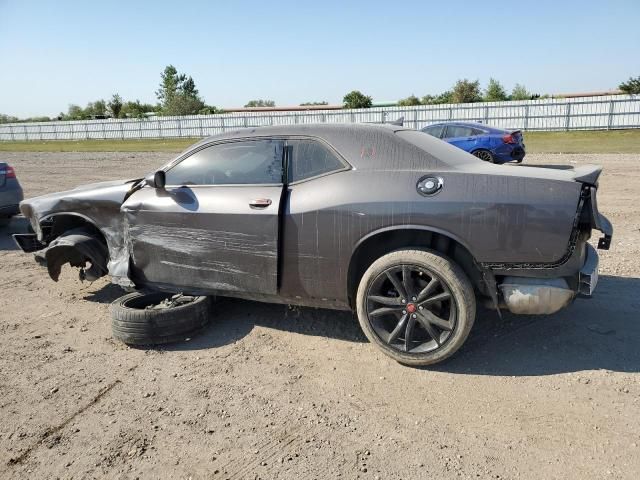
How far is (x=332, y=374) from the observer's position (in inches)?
138

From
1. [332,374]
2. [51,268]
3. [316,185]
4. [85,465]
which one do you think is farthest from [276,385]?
[51,268]

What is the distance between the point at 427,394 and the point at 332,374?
69cm

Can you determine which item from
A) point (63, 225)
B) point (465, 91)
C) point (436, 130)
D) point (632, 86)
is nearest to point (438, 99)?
point (465, 91)

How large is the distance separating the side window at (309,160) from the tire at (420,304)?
84cm

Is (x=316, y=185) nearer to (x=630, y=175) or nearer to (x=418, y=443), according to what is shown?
(x=418, y=443)

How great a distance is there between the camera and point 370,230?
3.51m

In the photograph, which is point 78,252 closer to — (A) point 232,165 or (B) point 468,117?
(A) point 232,165

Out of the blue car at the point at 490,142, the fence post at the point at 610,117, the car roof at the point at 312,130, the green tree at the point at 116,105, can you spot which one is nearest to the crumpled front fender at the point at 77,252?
the car roof at the point at 312,130

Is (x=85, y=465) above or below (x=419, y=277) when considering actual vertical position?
below

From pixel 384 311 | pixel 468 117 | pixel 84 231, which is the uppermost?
pixel 468 117

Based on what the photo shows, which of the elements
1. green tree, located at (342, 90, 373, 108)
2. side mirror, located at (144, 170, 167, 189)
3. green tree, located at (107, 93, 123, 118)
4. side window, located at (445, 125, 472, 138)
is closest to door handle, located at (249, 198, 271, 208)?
side mirror, located at (144, 170, 167, 189)

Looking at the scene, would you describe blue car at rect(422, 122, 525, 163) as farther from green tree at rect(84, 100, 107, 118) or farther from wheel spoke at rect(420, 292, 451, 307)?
green tree at rect(84, 100, 107, 118)

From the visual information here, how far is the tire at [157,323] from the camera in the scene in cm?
395

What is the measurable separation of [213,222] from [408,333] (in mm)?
1764
